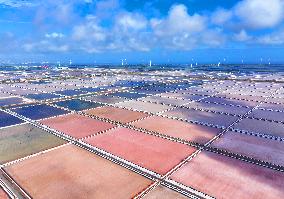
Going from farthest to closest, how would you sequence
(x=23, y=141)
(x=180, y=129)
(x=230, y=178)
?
(x=180, y=129) → (x=23, y=141) → (x=230, y=178)

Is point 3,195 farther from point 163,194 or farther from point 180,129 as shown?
point 180,129

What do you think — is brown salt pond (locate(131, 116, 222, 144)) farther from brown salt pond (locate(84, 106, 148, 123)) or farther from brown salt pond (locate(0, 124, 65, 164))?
brown salt pond (locate(0, 124, 65, 164))

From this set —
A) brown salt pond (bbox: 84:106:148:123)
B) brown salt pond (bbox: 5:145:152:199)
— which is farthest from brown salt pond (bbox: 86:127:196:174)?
brown salt pond (bbox: 84:106:148:123)

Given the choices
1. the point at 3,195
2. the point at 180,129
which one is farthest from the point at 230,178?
the point at 3,195

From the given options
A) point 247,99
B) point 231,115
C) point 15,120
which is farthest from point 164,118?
point 247,99

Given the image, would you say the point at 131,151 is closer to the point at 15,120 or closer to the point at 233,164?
the point at 233,164

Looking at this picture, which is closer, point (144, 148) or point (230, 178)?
point (230, 178)

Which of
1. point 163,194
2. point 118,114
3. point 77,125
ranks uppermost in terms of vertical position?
point 118,114
